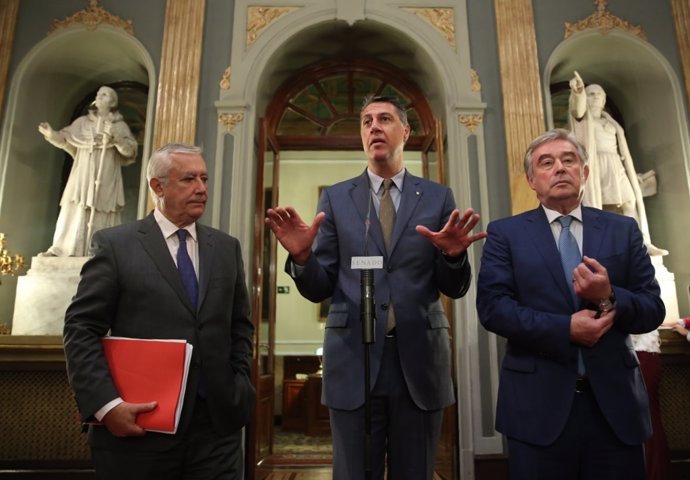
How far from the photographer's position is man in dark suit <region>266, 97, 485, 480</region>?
143 cm

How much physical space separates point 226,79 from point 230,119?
13.4 inches

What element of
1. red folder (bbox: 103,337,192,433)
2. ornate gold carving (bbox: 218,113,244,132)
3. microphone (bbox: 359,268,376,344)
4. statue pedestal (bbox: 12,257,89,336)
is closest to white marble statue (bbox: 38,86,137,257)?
statue pedestal (bbox: 12,257,89,336)

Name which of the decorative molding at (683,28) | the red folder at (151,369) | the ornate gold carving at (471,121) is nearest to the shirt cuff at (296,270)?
the red folder at (151,369)

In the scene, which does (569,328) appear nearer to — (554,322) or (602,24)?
(554,322)

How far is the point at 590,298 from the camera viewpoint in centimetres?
139

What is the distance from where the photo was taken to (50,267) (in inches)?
146

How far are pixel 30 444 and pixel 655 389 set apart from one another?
3923mm

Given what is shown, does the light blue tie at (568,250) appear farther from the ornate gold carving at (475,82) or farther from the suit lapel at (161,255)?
the ornate gold carving at (475,82)

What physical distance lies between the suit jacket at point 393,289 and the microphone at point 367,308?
6.9 inches

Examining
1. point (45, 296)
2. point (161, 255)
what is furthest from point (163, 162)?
point (45, 296)

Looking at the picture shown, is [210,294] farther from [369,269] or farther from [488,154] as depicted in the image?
[488,154]

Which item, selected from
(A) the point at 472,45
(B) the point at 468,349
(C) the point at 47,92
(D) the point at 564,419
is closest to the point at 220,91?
(C) the point at 47,92

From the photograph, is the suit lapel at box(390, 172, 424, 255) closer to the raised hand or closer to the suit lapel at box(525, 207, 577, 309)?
the raised hand

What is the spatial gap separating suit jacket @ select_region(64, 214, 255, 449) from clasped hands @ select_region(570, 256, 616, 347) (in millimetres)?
980
